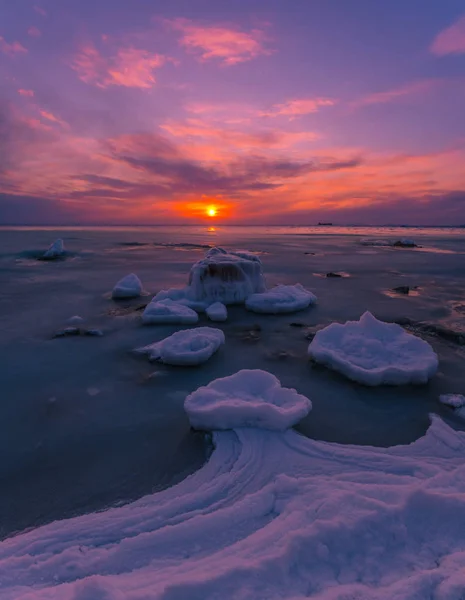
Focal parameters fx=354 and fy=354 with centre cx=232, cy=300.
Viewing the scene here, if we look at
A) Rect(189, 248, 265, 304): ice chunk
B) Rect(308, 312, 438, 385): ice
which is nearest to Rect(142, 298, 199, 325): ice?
Rect(189, 248, 265, 304): ice chunk

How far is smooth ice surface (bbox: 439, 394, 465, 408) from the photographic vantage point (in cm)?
404

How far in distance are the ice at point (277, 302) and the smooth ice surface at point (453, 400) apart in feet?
13.9

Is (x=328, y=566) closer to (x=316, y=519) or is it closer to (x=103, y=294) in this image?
(x=316, y=519)

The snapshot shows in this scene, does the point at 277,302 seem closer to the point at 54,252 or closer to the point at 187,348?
the point at 187,348

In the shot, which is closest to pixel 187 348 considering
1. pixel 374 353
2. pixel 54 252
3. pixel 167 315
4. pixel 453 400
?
pixel 167 315

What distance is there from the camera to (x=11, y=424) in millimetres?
3674

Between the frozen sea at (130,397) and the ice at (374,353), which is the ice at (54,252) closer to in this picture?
the frozen sea at (130,397)

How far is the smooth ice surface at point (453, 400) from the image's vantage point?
13.3 feet

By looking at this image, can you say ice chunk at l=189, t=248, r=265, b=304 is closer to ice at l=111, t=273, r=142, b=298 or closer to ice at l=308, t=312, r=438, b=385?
ice at l=111, t=273, r=142, b=298

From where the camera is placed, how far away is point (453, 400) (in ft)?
13.4

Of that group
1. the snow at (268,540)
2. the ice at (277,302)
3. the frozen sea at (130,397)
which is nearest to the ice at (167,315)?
the frozen sea at (130,397)

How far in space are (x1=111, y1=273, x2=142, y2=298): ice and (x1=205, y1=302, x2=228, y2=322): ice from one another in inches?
116

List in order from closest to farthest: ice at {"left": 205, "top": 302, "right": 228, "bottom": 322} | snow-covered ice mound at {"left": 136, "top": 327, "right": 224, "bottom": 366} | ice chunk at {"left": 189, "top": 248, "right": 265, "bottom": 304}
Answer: snow-covered ice mound at {"left": 136, "top": 327, "right": 224, "bottom": 366} → ice at {"left": 205, "top": 302, "right": 228, "bottom": 322} → ice chunk at {"left": 189, "top": 248, "right": 265, "bottom": 304}

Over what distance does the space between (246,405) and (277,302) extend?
16.2ft
